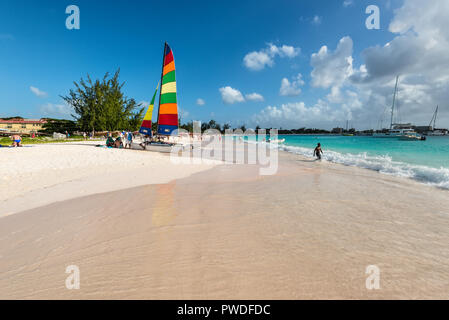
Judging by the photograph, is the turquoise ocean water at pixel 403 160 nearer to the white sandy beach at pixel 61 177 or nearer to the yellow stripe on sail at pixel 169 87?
the white sandy beach at pixel 61 177

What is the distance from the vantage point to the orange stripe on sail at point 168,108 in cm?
1753

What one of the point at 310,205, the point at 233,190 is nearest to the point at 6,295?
the point at 233,190

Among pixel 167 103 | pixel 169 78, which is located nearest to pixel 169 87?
pixel 169 78

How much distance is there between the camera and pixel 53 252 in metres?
2.97

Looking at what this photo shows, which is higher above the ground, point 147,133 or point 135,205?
point 147,133

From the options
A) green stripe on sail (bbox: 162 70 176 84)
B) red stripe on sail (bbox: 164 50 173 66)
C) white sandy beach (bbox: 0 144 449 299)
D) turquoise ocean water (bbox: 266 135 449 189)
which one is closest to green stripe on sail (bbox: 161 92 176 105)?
green stripe on sail (bbox: 162 70 176 84)


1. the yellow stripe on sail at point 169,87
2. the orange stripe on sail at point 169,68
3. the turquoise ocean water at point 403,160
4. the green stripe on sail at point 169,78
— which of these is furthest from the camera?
the yellow stripe on sail at point 169,87

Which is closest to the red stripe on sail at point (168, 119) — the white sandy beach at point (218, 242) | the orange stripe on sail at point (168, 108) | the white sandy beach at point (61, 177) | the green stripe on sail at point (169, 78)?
the orange stripe on sail at point (168, 108)

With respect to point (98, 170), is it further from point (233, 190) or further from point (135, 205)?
point (233, 190)

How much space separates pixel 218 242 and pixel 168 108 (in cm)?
1655

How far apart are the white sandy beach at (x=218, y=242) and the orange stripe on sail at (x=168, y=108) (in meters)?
12.4

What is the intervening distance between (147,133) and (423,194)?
69.5ft

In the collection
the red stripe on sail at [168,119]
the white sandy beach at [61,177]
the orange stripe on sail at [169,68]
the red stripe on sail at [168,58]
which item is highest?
the red stripe on sail at [168,58]

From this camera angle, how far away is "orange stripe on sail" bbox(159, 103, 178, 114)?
17531 mm
